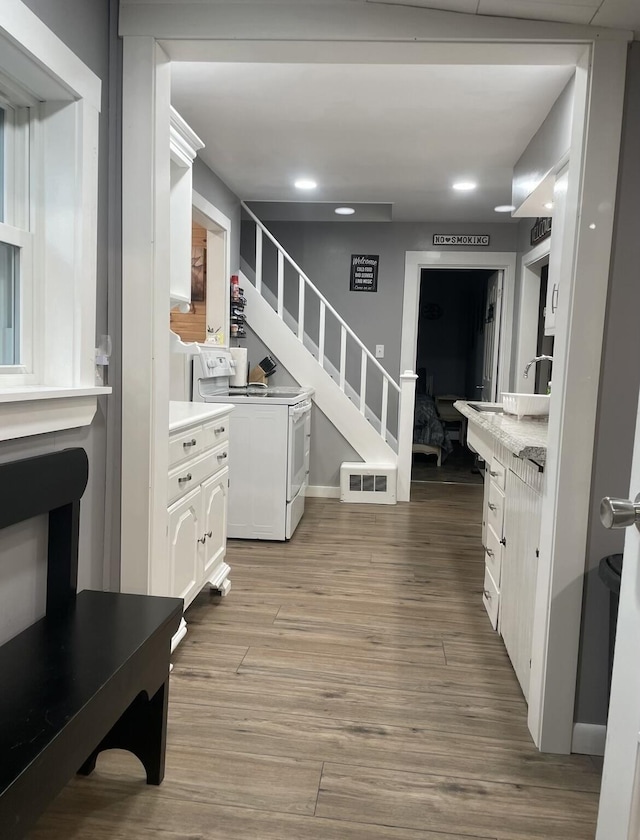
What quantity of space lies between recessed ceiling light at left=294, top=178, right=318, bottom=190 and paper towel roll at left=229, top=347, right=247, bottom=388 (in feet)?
4.42

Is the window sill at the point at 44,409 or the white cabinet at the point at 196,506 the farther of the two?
the white cabinet at the point at 196,506

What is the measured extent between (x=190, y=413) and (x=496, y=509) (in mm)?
1440

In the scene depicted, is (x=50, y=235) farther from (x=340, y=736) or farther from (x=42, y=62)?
(x=340, y=736)

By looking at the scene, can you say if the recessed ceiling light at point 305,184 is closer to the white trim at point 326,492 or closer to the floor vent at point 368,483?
the floor vent at point 368,483

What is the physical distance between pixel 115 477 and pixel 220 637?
3.08ft

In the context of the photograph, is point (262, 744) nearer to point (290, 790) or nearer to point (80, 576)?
point (290, 790)

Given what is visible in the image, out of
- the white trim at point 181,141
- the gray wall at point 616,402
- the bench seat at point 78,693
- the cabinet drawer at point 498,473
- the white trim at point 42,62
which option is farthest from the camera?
the cabinet drawer at point 498,473


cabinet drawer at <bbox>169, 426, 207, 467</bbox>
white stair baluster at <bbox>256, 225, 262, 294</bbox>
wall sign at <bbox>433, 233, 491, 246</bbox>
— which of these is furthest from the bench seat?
wall sign at <bbox>433, 233, 491, 246</bbox>

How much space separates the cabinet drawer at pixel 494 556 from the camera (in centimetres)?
251

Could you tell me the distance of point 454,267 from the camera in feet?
17.7

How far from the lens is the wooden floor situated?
4.81 ft

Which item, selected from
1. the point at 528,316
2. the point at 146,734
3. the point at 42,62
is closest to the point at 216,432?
the point at 146,734

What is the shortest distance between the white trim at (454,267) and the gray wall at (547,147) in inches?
62.6

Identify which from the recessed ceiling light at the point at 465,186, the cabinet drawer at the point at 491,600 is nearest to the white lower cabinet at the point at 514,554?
the cabinet drawer at the point at 491,600
